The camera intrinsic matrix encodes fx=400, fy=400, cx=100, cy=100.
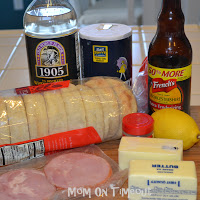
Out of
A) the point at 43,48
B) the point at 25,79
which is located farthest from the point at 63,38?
the point at 25,79

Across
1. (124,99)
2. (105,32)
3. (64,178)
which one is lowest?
(64,178)

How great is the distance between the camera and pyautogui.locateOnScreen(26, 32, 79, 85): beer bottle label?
3.38 feet

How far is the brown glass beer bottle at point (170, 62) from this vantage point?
972mm

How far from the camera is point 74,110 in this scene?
94 cm

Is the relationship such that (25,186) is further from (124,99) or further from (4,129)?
(124,99)

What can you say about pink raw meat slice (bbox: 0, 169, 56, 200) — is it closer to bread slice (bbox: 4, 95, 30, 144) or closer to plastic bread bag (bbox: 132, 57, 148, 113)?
bread slice (bbox: 4, 95, 30, 144)

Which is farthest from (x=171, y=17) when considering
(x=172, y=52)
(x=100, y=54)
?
(x=100, y=54)

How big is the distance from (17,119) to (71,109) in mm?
126

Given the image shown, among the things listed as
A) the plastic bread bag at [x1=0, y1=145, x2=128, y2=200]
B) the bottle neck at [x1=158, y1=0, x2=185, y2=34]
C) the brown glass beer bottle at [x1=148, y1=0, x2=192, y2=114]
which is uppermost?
the bottle neck at [x1=158, y1=0, x2=185, y2=34]

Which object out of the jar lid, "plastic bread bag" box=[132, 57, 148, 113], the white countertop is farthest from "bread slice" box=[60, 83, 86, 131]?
the white countertop

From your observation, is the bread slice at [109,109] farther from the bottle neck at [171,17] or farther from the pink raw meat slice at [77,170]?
the bottle neck at [171,17]

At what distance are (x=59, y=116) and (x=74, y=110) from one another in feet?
0.13

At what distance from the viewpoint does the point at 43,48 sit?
1.03 meters

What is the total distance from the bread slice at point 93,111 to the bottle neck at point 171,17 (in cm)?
24
